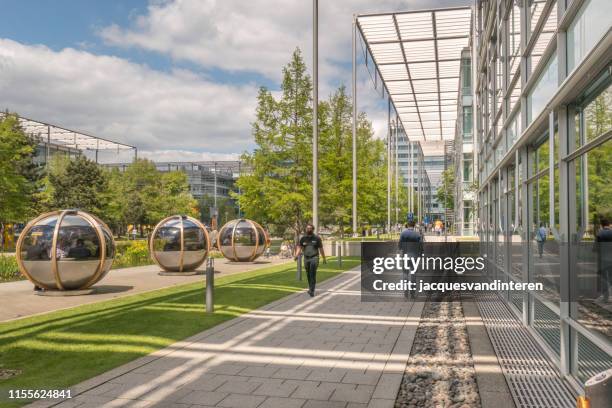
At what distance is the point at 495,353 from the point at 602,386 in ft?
17.4

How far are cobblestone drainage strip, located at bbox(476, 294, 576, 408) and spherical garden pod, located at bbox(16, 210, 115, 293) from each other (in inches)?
358

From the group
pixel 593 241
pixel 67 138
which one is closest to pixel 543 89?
pixel 593 241

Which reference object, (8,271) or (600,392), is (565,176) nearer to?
(600,392)

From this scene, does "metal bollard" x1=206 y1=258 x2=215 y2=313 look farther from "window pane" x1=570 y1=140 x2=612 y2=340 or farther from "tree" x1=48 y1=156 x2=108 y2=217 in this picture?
"tree" x1=48 y1=156 x2=108 y2=217

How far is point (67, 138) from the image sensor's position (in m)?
78.4

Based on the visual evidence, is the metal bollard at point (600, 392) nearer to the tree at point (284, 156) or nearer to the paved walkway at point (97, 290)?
the paved walkway at point (97, 290)

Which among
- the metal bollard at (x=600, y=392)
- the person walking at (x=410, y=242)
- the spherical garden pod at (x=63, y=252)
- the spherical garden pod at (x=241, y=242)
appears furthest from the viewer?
the spherical garden pod at (x=241, y=242)

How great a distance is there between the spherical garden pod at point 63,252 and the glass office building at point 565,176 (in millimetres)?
9638

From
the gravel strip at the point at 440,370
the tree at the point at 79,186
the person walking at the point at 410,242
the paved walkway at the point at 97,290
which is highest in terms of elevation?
the tree at the point at 79,186

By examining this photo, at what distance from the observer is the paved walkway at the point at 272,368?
210 inches

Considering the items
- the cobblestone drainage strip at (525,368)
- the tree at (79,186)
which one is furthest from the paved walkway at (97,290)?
the tree at (79,186)

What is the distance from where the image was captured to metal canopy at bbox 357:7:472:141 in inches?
1358

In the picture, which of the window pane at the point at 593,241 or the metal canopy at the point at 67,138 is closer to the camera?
the window pane at the point at 593,241

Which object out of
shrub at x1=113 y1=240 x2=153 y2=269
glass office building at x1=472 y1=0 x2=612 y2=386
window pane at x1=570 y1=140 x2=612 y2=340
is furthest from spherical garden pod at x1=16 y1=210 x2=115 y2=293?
window pane at x1=570 y1=140 x2=612 y2=340
